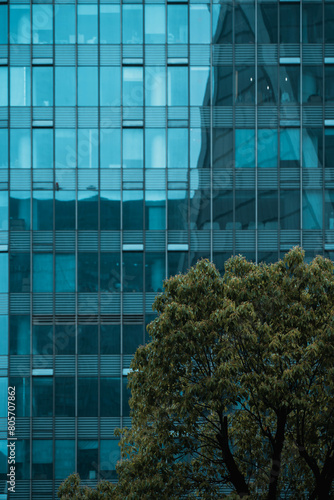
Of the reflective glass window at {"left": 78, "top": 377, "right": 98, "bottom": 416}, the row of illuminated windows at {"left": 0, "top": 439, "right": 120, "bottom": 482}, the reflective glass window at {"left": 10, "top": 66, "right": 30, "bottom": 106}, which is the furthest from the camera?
the reflective glass window at {"left": 10, "top": 66, "right": 30, "bottom": 106}

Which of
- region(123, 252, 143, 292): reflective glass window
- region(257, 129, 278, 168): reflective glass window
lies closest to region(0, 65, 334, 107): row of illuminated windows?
region(257, 129, 278, 168): reflective glass window

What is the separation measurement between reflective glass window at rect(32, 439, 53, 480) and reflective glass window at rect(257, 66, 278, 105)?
62.8 feet

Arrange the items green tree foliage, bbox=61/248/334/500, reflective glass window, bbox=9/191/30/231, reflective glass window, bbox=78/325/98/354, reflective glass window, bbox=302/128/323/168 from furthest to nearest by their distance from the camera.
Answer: reflective glass window, bbox=302/128/323/168
reflective glass window, bbox=9/191/30/231
reflective glass window, bbox=78/325/98/354
green tree foliage, bbox=61/248/334/500

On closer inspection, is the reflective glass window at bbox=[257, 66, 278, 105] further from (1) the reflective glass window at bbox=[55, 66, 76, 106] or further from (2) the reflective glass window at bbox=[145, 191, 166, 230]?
(1) the reflective glass window at bbox=[55, 66, 76, 106]

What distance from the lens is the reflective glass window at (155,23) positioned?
30.0 m

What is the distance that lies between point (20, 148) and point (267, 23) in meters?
13.3

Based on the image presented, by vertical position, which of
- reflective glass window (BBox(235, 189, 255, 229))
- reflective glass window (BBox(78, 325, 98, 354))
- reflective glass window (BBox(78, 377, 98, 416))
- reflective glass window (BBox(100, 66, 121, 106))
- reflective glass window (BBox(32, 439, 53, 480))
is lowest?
reflective glass window (BBox(32, 439, 53, 480))

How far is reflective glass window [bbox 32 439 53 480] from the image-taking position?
2927 centimetres

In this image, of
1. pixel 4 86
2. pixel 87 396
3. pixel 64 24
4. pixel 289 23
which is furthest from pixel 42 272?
pixel 289 23

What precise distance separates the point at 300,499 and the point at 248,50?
20.8m

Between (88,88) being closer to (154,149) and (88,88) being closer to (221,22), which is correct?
(154,149)

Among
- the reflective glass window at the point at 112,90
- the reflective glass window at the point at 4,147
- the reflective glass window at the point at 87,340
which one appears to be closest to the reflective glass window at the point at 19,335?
the reflective glass window at the point at 87,340

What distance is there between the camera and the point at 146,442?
16.2m

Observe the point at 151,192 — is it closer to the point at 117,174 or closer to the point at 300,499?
the point at 117,174
